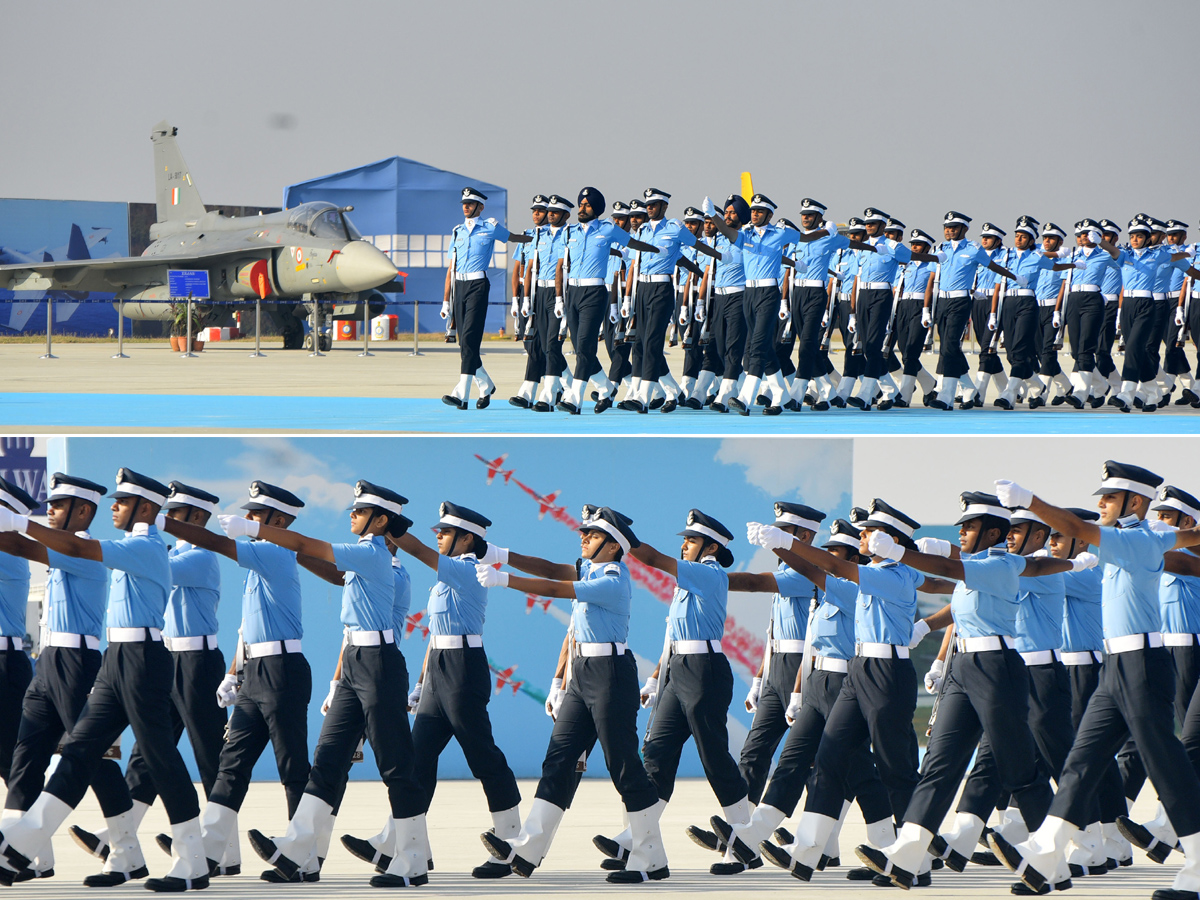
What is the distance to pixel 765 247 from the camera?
13641 millimetres

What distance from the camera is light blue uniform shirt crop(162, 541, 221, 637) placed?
7309 millimetres

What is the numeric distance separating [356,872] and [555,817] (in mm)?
1105

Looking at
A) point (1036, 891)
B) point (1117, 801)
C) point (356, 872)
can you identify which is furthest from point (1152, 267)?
point (356, 872)

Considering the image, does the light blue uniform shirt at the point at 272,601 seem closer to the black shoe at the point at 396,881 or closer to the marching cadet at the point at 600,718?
the marching cadet at the point at 600,718

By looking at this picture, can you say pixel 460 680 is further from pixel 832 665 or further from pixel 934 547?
pixel 934 547

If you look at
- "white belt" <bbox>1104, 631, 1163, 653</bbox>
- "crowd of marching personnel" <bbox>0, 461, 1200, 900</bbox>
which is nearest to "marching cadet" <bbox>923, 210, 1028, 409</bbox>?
"crowd of marching personnel" <bbox>0, 461, 1200, 900</bbox>

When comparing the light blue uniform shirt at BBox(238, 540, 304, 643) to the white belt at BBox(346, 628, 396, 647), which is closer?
the white belt at BBox(346, 628, 396, 647)

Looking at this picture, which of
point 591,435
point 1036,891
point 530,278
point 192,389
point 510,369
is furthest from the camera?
point 510,369

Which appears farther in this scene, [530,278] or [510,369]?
[510,369]

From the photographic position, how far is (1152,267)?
50.2ft

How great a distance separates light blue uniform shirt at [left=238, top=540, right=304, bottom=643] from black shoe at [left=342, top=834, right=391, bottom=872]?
3.39 feet

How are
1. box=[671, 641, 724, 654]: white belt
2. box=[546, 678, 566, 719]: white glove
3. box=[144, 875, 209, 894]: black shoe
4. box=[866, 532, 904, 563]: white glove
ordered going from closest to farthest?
box=[866, 532, 904, 563]: white glove, box=[144, 875, 209, 894]: black shoe, box=[671, 641, 724, 654]: white belt, box=[546, 678, 566, 719]: white glove

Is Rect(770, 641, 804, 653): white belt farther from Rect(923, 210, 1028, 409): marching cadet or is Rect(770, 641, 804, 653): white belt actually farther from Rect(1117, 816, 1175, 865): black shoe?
Rect(923, 210, 1028, 409): marching cadet

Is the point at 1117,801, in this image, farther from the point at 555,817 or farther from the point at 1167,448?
the point at 1167,448
